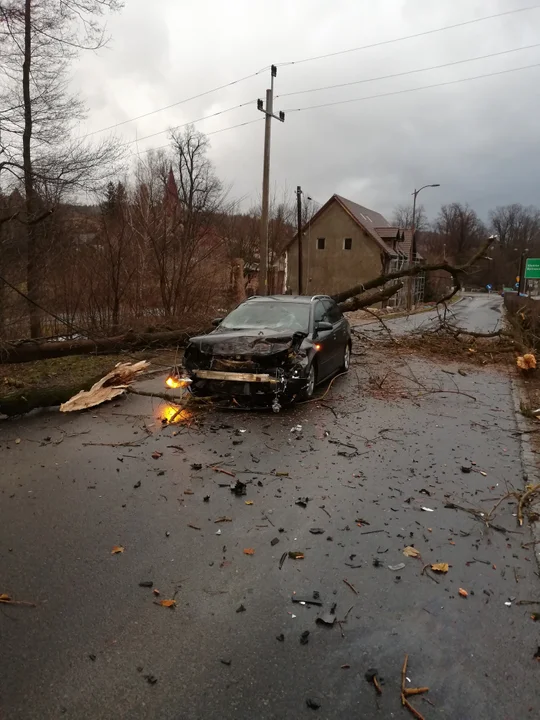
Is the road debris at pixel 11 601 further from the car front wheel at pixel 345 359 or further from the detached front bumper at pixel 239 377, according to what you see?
the car front wheel at pixel 345 359

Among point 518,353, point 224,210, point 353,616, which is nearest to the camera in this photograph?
point 353,616

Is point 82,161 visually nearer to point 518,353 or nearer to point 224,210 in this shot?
point 224,210

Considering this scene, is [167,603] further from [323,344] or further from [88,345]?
[88,345]

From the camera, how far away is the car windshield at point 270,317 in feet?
26.6

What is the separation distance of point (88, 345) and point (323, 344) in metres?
5.84

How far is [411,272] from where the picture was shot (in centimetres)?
1523

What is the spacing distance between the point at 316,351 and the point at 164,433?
2.96 meters

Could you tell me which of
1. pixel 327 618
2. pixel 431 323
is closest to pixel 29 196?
pixel 327 618

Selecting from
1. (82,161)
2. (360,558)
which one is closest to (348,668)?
(360,558)

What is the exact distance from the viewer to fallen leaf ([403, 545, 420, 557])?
137 inches

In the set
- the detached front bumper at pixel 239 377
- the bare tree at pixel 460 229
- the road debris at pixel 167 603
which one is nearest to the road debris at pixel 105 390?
the detached front bumper at pixel 239 377

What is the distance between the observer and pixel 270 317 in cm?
848

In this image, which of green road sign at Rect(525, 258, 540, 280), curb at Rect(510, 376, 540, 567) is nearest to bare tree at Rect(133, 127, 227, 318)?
curb at Rect(510, 376, 540, 567)

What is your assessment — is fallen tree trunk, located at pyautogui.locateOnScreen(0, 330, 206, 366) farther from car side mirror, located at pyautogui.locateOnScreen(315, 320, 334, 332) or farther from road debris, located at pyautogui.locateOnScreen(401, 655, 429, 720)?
road debris, located at pyautogui.locateOnScreen(401, 655, 429, 720)
